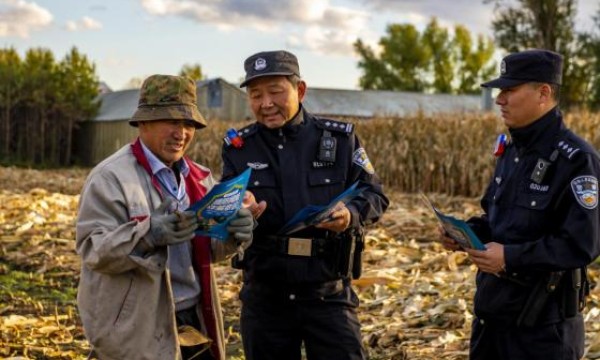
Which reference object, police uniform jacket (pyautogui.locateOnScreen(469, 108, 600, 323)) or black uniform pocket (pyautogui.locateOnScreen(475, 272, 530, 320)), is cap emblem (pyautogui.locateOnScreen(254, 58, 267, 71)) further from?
black uniform pocket (pyautogui.locateOnScreen(475, 272, 530, 320))

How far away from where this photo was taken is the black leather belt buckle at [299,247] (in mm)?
4141

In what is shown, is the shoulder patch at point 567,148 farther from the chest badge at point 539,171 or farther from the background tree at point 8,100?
the background tree at point 8,100

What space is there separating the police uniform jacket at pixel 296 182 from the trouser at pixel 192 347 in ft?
1.61

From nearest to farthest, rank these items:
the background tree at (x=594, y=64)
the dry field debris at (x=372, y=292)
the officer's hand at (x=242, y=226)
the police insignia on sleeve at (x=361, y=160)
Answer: the officer's hand at (x=242, y=226)
the police insignia on sleeve at (x=361, y=160)
the dry field debris at (x=372, y=292)
the background tree at (x=594, y=64)

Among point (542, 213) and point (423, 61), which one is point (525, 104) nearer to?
A: point (542, 213)

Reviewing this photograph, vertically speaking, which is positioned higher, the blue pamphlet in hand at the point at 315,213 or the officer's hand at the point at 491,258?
the blue pamphlet in hand at the point at 315,213

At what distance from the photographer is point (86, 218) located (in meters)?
3.47

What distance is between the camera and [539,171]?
12.5ft

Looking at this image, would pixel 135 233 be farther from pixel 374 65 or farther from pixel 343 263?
pixel 374 65

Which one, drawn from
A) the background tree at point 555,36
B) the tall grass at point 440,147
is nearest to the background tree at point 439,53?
the background tree at point 555,36

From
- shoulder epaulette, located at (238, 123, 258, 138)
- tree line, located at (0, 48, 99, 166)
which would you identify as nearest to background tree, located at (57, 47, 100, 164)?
tree line, located at (0, 48, 99, 166)

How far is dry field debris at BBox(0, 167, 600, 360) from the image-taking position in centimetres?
652

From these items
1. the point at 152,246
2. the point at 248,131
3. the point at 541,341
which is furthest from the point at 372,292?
the point at 152,246

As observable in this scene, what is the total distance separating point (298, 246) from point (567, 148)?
1350 millimetres
